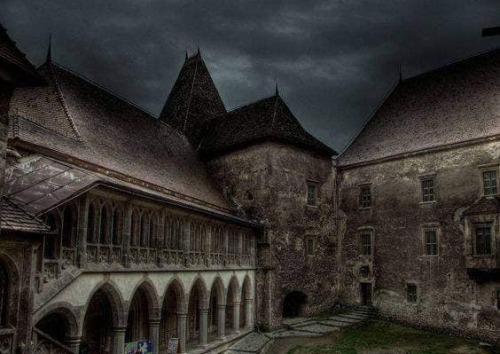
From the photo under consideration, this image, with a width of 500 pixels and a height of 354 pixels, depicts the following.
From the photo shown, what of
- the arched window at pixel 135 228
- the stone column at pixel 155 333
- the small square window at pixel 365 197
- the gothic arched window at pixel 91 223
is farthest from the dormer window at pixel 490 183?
the gothic arched window at pixel 91 223

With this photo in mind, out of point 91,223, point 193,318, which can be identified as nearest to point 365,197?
point 193,318

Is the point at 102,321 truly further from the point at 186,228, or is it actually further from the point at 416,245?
the point at 416,245

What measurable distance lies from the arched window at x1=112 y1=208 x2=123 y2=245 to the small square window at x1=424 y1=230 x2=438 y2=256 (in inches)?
642

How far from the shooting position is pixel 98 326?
666 inches

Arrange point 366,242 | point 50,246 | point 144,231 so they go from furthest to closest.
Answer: point 366,242 < point 144,231 < point 50,246

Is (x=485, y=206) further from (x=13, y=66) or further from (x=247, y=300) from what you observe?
(x=13, y=66)

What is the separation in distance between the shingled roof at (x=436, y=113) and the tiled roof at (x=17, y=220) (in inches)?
→ 802

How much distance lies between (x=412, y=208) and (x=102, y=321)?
1664 cm

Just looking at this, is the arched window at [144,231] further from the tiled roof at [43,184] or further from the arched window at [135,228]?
the tiled roof at [43,184]

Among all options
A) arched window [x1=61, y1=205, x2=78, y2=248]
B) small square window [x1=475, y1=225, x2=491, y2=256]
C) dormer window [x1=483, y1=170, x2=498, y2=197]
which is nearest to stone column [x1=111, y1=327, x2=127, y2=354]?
arched window [x1=61, y1=205, x2=78, y2=248]

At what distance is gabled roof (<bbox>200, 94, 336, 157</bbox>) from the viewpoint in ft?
85.2

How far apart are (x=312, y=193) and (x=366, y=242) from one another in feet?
13.9

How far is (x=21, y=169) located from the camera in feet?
41.7

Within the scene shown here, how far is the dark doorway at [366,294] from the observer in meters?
26.7
